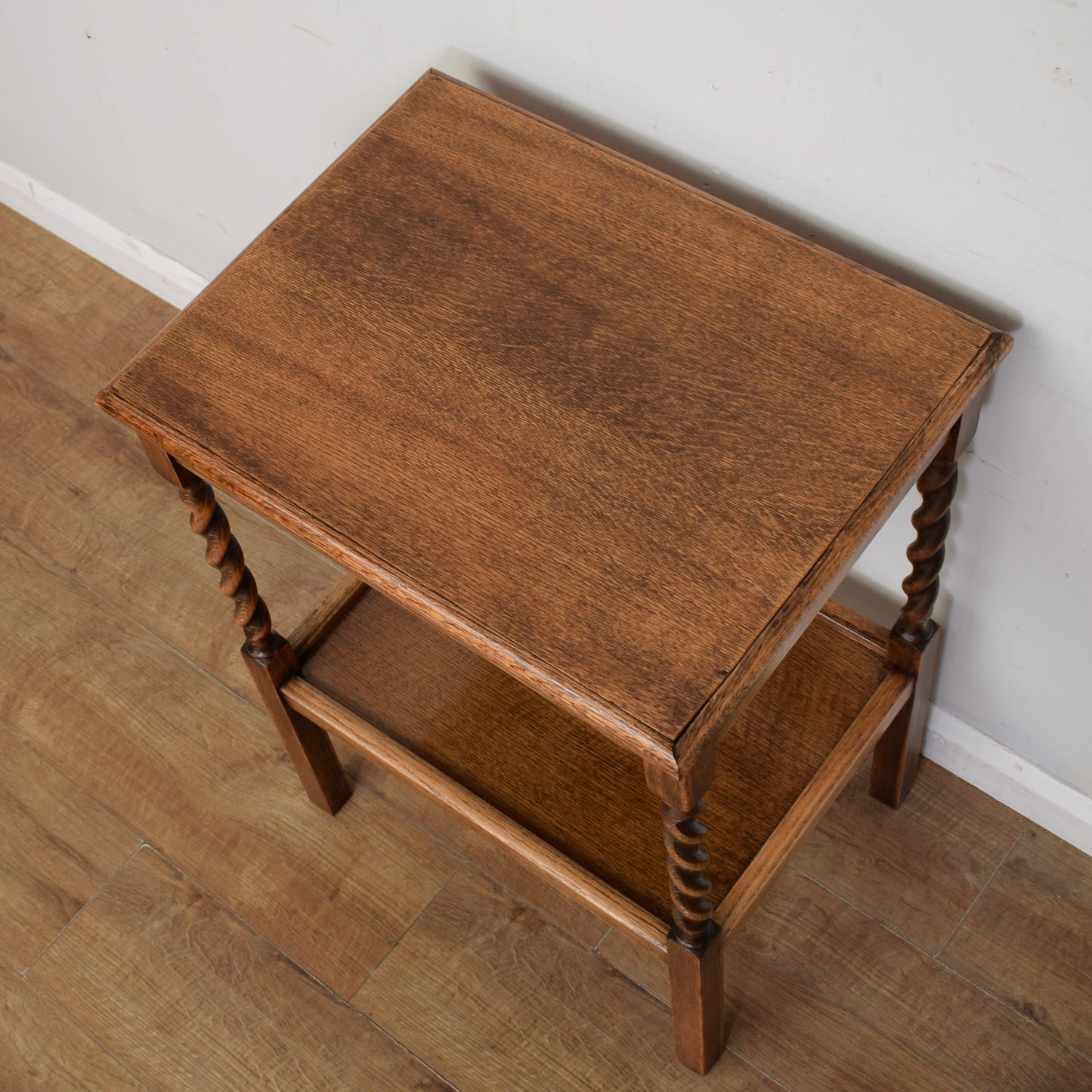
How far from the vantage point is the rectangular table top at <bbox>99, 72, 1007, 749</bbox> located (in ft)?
2.94

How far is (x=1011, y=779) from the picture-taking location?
151cm

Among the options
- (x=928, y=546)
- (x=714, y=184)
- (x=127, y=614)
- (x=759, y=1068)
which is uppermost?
(x=714, y=184)

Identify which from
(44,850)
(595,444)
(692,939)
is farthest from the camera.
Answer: (44,850)

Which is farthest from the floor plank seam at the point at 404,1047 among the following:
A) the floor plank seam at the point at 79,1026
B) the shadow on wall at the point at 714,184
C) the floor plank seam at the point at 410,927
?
the shadow on wall at the point at 714,184

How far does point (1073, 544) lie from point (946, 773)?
484mm

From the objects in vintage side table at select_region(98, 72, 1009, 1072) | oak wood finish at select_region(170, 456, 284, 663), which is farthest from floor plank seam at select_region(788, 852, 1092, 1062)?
oak wood finish at select_region(170, 456, 284, 663)

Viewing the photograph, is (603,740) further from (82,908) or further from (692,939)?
(82,908)

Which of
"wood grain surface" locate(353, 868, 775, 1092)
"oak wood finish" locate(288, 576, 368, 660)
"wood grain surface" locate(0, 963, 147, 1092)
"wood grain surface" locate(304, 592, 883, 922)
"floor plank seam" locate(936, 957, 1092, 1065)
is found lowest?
"wood grain surface" locate(0, 963, 147, 1092)

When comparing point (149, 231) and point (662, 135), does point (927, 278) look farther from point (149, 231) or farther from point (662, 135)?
point (149, 231)

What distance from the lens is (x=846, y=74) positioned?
38.3 inches

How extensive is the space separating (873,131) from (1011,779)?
82 centimetres

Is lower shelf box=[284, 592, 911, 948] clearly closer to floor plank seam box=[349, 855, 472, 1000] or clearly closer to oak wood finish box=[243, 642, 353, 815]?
oak wood finish box=[243, 642, 353, 815]

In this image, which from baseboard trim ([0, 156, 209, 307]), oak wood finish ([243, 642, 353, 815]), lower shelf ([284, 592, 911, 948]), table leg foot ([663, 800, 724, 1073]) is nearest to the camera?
table leg foot ([663, 800, 724, 1073])

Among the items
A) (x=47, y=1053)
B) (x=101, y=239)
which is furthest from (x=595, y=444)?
(x=101, y=239)
